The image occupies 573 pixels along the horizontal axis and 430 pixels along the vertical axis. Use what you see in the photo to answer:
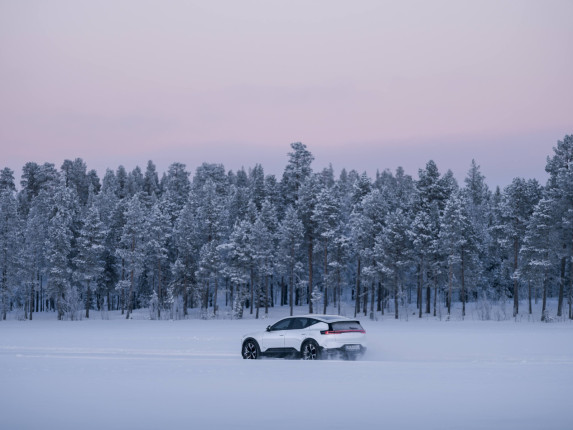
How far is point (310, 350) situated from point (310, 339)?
376 millimetres

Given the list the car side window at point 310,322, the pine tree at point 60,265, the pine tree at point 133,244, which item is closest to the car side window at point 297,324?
the car side window at point 310,322

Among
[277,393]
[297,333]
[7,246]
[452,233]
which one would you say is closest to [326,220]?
[452,233]

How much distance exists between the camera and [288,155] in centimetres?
10025

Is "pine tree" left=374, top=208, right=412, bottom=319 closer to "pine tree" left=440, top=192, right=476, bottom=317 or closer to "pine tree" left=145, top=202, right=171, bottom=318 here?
"pine tree" left=440, top=192, right=476, bottom=317

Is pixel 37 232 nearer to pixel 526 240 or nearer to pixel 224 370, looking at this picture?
pixel 526 240

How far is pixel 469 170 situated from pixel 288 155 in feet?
171

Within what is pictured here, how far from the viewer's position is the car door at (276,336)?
24.5m

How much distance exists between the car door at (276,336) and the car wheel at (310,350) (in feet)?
2.98

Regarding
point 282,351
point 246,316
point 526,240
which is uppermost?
point 526,240

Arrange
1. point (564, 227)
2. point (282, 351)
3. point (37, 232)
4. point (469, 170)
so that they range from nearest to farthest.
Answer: point (282, 351) → point (564, 227) → point (37, 232) → point (469, 170)

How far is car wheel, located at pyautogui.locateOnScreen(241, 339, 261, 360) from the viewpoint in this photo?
25000 mm

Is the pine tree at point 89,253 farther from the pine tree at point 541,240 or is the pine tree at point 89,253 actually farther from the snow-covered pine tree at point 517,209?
the pine tree at point 541,240

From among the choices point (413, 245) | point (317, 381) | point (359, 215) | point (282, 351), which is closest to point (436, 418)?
point (317, 381)

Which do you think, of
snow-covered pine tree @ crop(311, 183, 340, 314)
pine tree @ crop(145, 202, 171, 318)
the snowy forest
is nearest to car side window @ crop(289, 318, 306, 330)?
the snowy forest
